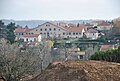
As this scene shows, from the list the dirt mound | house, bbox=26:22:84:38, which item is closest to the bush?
the dirt mound

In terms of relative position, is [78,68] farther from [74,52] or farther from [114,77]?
[74,52]

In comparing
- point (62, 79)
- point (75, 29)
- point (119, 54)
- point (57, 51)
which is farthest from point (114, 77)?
point (75, 29)

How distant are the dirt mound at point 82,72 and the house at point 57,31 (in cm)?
5281

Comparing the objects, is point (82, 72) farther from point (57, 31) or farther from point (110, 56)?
point (57, 31)

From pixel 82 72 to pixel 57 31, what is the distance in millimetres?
57337

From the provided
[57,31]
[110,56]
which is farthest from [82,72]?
[57,31]

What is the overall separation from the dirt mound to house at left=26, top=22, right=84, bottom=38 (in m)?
52.8

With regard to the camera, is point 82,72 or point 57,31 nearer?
point 82,72

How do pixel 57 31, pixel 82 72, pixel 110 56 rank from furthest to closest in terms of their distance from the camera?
pixel 57 31 → pixel 110 56 → pixel 82 72

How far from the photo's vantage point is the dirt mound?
406 inches

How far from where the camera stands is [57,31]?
2665 inches

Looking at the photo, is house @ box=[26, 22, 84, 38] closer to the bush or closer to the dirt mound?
the bush

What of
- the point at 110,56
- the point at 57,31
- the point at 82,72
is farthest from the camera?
the point at 57,31

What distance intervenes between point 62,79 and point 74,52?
29.6 m
